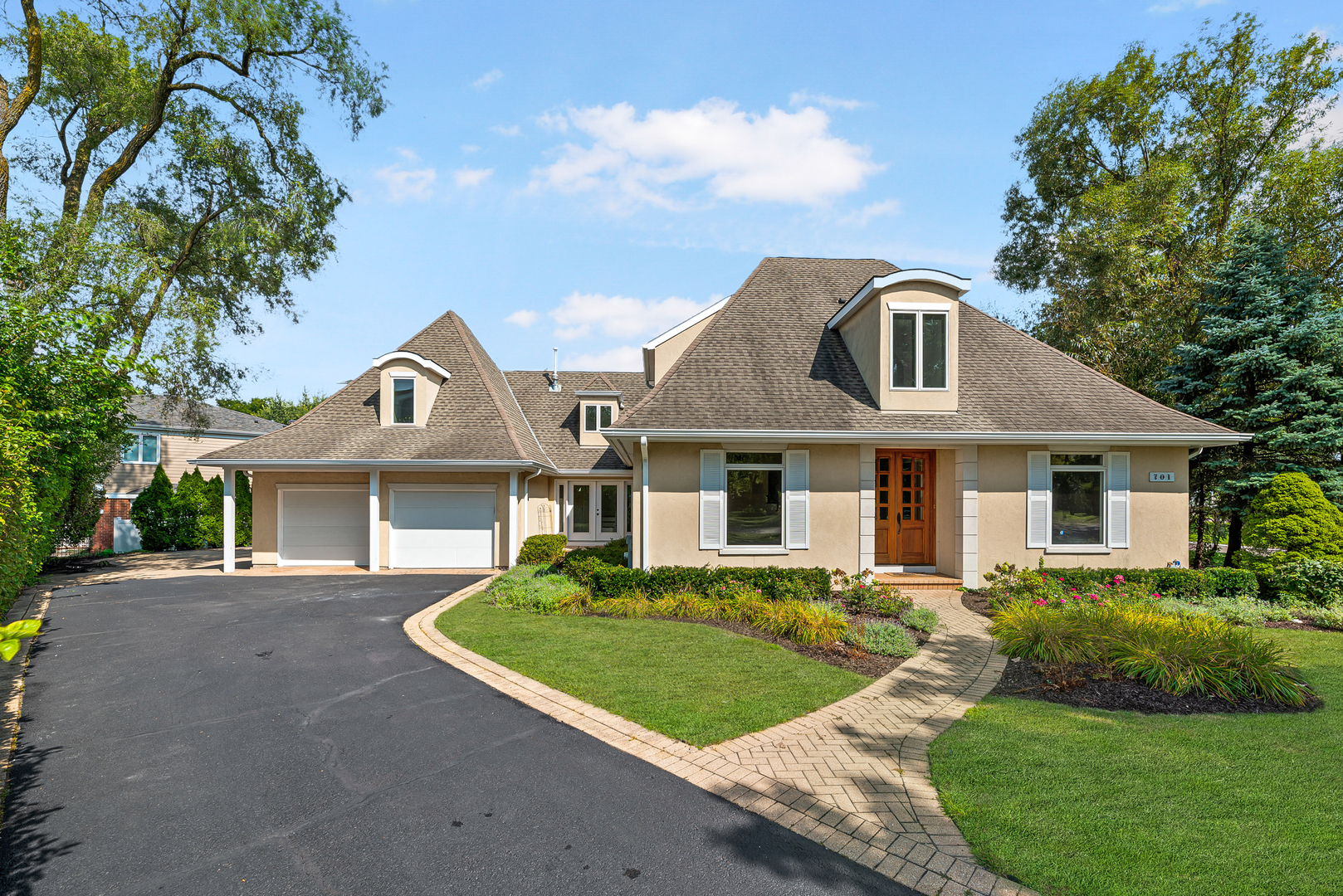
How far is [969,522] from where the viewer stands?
1128 cm

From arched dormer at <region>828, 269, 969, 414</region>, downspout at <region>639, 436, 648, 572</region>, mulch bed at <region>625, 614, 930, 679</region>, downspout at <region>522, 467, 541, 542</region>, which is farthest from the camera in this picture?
downspout at <region>522, 467, 541, 542</region>

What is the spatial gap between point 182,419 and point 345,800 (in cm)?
2520

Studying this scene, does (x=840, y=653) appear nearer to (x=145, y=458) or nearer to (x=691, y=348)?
(x=691, y=348)

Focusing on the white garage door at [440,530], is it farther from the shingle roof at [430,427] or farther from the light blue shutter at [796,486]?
the light blue shutter at [796,486]

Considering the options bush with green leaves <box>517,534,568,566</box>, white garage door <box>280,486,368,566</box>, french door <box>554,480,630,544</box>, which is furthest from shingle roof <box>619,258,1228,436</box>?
white garage door <box>280,486,368,566</box>

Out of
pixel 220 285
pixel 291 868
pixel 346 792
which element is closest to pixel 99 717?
pixel 346 792

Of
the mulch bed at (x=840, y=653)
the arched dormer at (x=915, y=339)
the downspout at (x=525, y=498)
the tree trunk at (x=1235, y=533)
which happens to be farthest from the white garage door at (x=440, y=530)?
the tree trunk at (x=1235, y=533)

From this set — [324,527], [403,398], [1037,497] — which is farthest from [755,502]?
[324,527]

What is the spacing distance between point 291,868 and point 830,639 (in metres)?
6.30

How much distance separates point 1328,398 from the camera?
13.0 meters

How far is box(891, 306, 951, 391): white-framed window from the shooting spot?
11.5 m

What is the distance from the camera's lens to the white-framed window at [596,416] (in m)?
20.7

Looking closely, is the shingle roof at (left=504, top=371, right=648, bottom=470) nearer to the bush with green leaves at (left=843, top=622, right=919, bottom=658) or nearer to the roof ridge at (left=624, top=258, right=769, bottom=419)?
the roof ridge at (left=624, top=258, right=769, bottom=419)

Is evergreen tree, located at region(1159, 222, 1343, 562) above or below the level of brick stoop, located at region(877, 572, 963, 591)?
above
